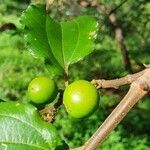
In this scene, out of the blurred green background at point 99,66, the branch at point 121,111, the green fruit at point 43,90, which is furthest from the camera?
the blurred green background at point 99,66

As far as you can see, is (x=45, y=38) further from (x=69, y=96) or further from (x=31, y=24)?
(x=69, y=96)

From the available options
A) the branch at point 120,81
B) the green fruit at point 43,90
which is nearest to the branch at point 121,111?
the branch at point 120,81

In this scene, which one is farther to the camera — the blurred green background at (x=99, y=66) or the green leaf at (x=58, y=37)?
the blurred green background at (x=99, y=66)

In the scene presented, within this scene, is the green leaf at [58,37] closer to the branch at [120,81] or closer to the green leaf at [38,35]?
the green leaf at [38,35]

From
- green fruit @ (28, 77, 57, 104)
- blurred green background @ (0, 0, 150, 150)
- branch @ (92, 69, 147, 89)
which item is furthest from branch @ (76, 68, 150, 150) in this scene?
blurred green background @ (0, 0, 150, 150)

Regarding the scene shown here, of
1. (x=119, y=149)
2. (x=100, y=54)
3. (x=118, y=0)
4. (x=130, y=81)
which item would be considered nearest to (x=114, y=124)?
(x=130, y=81)
